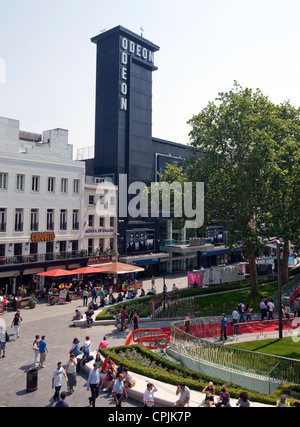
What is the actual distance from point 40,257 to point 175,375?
79.0 feet

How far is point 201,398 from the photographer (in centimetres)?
1342

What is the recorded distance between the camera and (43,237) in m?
37.0

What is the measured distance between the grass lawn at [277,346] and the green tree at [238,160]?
34.4 ft

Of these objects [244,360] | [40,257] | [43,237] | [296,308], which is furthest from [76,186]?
[244,360]

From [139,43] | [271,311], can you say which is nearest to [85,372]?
[271,311]

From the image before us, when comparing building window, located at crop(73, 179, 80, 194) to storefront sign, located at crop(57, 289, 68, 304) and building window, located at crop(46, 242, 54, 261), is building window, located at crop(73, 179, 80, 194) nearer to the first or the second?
building window, located at crop(46, 242, 54, 261)

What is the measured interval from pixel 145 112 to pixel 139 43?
9452mm

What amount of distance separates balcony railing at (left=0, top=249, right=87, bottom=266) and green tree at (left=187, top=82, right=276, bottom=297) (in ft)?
49.4

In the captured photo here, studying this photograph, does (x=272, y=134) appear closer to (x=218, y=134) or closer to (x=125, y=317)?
(x=218, y=134)

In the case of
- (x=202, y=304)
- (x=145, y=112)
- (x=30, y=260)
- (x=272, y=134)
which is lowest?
(x=202, y=304)

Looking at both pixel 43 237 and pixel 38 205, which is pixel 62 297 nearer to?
pixel 43 237

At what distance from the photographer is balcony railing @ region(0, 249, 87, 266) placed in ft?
112

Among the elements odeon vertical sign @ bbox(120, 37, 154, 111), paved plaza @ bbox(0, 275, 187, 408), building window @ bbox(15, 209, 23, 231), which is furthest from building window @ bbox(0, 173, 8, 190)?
odeon vertical sign @ bbox(120, 37, 154, 111)

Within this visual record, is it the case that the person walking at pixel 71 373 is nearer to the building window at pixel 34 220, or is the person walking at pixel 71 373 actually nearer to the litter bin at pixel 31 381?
the litter bin at pixel 31 381
